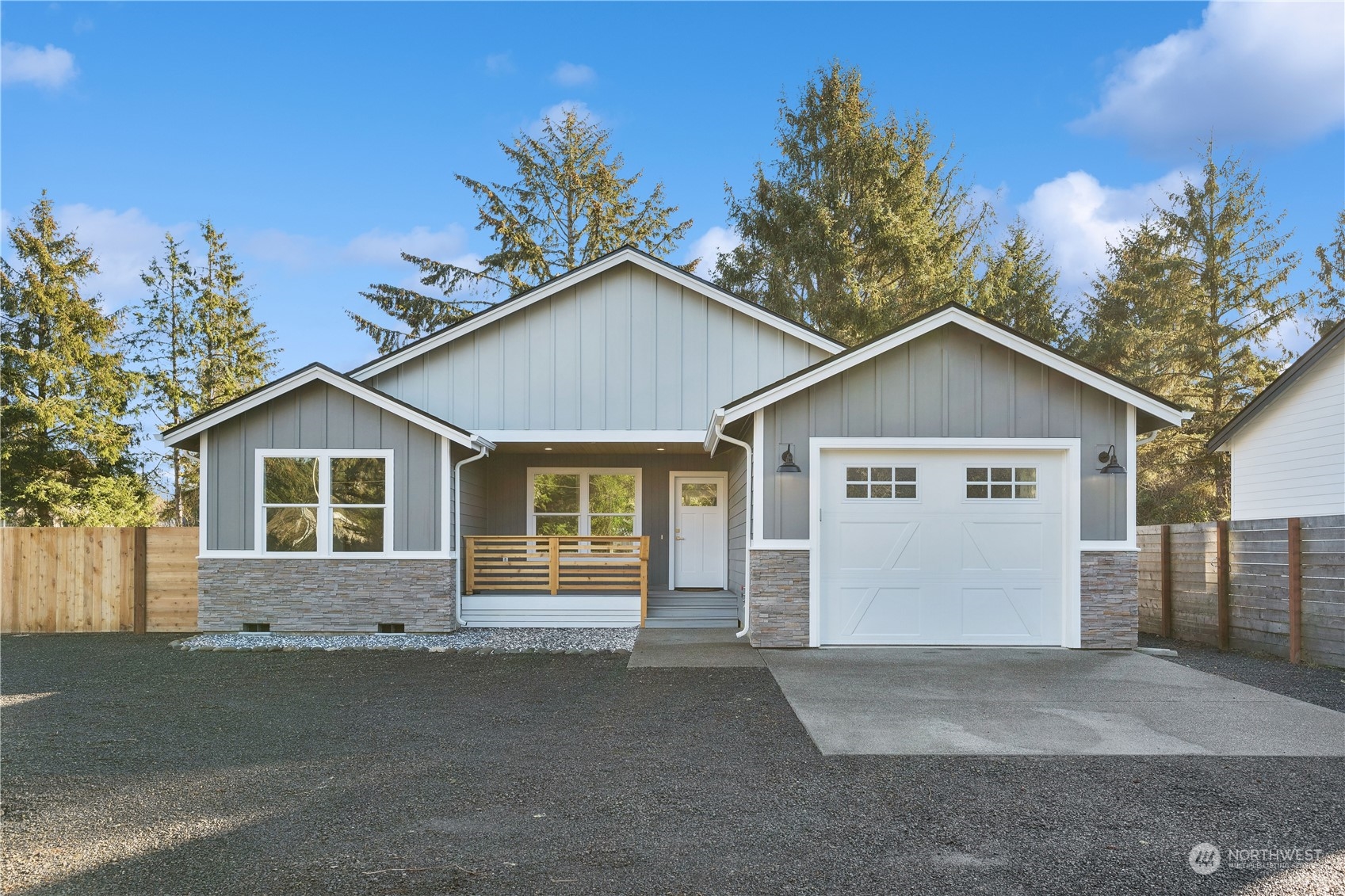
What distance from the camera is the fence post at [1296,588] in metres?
9.20

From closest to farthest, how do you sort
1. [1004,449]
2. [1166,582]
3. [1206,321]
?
[1004,449] → [1166,582] → [1206,321]

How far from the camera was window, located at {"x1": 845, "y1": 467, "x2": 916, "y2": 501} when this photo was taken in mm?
10047

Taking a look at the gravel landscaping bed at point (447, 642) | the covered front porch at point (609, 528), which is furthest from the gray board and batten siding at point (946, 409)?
the gravel landscaping bed at point (447, 642)

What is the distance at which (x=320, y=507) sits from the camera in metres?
11.5

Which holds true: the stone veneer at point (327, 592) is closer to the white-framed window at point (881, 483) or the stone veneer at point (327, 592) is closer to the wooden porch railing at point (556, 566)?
the wooden porch railing at point (556, 566)

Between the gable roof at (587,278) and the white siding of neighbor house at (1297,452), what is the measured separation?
746 centimetres

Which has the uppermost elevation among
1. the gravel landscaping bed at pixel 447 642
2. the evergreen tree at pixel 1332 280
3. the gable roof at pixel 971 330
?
the evergreen tree at pixel 1332 280

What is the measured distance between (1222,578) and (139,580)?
14.2 meters

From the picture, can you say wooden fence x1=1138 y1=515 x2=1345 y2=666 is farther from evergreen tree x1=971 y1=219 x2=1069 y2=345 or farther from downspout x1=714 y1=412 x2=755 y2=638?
evergreen tree x1=971 y1=219 x2=1069 y2=345

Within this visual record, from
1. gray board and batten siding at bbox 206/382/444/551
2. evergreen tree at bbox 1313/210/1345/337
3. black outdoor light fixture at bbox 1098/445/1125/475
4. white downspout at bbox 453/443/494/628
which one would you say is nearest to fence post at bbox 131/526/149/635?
gray board and batten siding at bbox 206/382/444/551

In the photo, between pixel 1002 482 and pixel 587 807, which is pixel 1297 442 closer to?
pixel 1002 482

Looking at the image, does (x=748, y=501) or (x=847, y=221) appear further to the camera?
(x=847, y=221)

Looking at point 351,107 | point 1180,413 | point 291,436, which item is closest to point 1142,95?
point 1180,413

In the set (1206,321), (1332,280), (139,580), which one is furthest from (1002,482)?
(1332,280)
